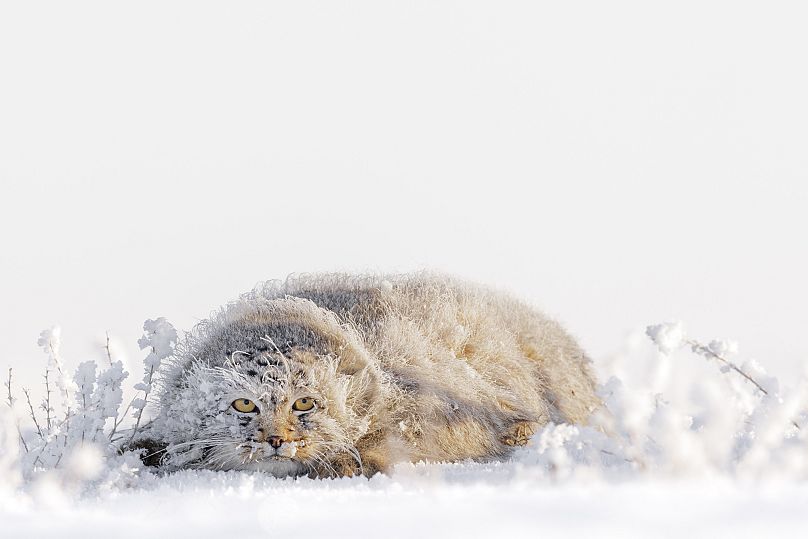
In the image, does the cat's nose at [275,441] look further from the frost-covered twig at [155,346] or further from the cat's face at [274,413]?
the frost-covered twig at [155,346]

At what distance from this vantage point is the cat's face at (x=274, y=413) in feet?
15.0

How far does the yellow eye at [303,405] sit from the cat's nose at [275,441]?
0.17 metres

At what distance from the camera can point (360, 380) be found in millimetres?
4914

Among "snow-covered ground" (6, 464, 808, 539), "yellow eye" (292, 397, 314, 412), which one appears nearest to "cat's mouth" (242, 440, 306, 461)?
"yellow eye" (292, 397, 314, 412)

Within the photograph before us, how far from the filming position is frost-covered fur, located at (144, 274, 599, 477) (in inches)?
183

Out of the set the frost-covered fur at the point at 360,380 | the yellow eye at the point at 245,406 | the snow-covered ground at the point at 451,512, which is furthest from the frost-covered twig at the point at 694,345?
the yellow eye at the point at 245,406

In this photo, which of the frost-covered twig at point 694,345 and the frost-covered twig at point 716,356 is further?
the frost-covered twig at point 716,356

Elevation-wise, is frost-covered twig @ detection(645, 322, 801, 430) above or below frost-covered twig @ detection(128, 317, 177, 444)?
above

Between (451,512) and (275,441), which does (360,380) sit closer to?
(275,441)

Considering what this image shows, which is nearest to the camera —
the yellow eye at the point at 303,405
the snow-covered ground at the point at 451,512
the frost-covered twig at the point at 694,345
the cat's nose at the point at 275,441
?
the snow-covered ground at the point at 451,512

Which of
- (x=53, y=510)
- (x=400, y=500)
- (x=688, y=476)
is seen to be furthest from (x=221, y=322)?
(x=688, y=476)

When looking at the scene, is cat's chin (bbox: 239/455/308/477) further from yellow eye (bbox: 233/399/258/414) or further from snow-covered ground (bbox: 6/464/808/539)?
snow-covered ground (bbox: 6/464/808/539)

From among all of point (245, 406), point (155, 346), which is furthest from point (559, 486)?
point (155, 346)

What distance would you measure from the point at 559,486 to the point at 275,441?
1.74 m
